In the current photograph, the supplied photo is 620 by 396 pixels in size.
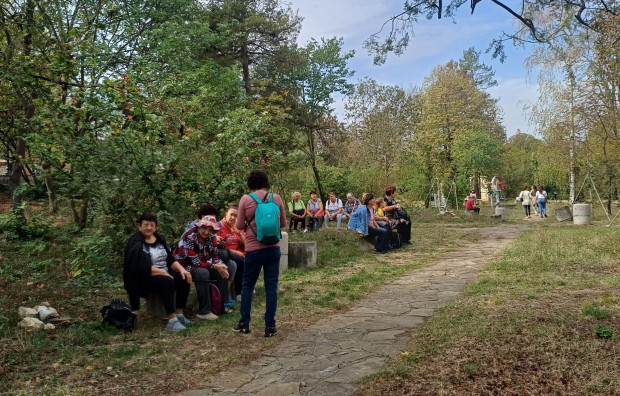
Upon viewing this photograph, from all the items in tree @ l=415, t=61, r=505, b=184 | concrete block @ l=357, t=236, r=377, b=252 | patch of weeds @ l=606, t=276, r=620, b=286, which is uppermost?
tree @ l=415, t=61, r=505, b=184

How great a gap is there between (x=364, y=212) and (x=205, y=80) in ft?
20.0

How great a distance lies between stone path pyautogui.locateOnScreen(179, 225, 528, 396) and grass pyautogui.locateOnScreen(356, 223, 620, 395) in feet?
0.72

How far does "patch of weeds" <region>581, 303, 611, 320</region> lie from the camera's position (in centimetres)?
460

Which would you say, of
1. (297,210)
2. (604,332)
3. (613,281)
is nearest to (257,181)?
(604,332)

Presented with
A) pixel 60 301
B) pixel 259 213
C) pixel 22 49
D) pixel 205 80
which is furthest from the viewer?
pixel 205 80

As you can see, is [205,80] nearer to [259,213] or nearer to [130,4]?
[130,4]

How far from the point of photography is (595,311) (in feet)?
15.4

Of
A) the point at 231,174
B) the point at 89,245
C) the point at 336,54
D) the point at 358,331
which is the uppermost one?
the point at 336,54

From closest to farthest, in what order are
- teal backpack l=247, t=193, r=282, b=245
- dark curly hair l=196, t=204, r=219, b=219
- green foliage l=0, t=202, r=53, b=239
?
teal backpack l=247, t=193, r=282, b=245, dark curly hair l=196, t=204, r=219, b=219, green foliage l=0, t=202, r=53, b=239

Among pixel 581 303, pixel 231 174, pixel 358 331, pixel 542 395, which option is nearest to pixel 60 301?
pixel 231 174

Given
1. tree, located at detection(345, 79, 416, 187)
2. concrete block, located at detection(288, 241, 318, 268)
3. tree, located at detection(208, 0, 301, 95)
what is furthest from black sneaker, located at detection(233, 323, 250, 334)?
tree, located at detection(345, 79, 416, 187)

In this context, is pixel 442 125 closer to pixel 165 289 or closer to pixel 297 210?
pixel 297 210

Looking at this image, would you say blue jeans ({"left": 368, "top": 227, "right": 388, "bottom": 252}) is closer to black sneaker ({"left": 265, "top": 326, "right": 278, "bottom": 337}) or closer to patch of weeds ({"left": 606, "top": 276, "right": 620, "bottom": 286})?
patch of weeds ({"left": 606, "top": 276, "right": 620, "bottom": 286})

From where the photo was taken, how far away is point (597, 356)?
3.65 metres
